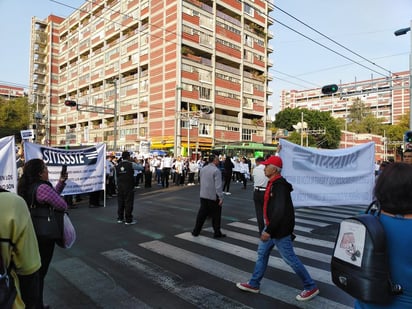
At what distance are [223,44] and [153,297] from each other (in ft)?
180

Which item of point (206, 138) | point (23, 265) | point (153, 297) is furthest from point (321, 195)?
point (206, 138)

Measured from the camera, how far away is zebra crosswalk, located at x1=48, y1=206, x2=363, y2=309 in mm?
4066

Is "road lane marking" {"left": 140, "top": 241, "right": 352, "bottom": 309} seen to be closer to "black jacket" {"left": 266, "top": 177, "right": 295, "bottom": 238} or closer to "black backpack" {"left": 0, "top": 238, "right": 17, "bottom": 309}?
"black jacket" {"left": 266, "top": 177, "right": 295, "bottom": 238}

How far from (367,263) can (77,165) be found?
9947 millimetres

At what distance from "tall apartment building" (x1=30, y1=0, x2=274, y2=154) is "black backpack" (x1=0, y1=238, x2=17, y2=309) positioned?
35.5 metres

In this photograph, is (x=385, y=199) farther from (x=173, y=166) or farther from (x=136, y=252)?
(x=173, y=166)

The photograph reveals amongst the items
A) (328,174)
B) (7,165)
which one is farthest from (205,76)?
(7,165)

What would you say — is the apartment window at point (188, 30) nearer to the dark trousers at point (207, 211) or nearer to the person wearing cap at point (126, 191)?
the person wearing cap at point (126, 191)

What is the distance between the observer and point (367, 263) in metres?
1.94

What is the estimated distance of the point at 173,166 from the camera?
19.9 metres

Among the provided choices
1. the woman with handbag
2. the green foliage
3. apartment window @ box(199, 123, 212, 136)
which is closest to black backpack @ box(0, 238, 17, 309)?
the woman with handbag

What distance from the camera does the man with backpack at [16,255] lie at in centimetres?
197

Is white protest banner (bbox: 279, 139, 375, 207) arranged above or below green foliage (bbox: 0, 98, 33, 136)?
below

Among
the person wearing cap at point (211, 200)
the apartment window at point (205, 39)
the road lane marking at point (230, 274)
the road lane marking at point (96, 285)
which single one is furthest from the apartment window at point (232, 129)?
the road lane marking at point (96, 285)
